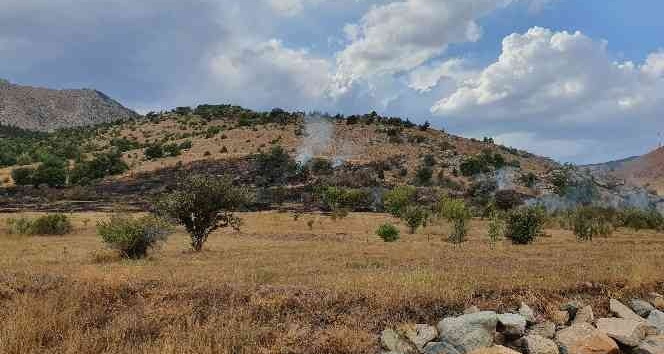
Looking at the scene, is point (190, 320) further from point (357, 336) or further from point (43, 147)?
point (43, 147)

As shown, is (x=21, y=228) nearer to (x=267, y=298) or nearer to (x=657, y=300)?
(x=267, y=298)

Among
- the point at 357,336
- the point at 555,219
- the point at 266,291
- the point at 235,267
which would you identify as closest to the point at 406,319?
the point at 357,336

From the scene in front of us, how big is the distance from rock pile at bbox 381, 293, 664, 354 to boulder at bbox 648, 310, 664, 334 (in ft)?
0.09

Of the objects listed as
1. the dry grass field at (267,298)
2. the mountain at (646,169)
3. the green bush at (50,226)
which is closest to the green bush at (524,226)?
the dry grass field at (267,298)

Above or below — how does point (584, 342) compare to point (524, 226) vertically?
below

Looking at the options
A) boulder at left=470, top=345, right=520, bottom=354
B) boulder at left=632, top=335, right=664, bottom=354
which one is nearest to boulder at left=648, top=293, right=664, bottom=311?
boulder at left=632, top=335, right=664, bottom=354

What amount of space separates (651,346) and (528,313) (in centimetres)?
242

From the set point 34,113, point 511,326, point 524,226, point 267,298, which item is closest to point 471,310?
point 511,326

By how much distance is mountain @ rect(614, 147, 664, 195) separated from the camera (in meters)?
108

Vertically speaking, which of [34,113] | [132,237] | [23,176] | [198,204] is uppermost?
[34,113]

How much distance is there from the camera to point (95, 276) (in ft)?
44.5

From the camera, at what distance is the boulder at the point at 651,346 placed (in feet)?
35.2

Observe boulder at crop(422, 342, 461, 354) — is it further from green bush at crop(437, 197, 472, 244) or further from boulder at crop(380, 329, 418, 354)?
green bush at crop(437, 197, 472, 244)

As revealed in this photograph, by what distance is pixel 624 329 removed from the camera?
11531 mm
